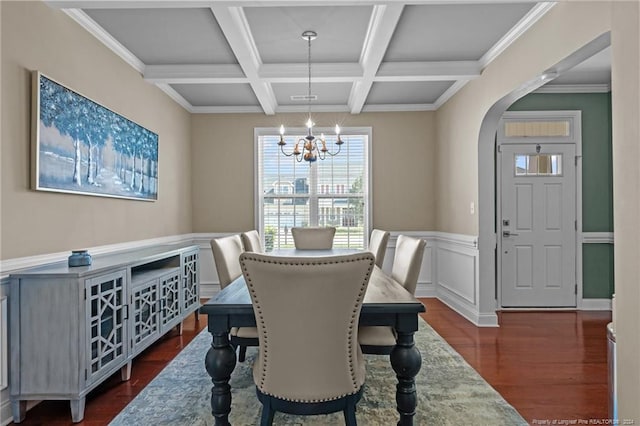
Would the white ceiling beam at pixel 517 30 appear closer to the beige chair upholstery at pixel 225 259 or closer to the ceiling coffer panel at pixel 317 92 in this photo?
the ceiling coffer panel at pixel 317 92

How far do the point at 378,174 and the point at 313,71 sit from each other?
6.41ft

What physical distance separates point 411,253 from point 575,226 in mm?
3217

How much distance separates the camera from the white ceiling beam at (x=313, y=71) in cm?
376

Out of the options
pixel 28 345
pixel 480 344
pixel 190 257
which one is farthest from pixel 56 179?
pixel 480 344

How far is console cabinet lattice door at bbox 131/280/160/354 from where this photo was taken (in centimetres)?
264

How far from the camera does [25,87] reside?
2.21 meters

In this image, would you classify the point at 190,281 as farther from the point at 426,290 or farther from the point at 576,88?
the point at 576,88

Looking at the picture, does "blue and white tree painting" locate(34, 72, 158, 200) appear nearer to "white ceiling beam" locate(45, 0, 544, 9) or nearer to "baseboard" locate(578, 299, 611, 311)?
"white ceiling beam" locate(45, 0, 544, 9)

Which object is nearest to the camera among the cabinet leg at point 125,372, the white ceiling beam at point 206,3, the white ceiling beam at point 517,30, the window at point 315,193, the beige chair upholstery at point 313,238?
the white ceiling beam at point 206,3

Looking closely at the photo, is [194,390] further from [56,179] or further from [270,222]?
[270,222]

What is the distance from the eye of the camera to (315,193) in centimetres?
536

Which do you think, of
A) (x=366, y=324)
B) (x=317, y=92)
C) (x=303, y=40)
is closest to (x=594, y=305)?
(x=366, y=324)

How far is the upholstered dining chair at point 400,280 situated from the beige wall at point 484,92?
169cm

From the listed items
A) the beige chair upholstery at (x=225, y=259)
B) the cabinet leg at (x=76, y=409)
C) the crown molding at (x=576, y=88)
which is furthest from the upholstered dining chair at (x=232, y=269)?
the crown molding at (x=576, y=88)
